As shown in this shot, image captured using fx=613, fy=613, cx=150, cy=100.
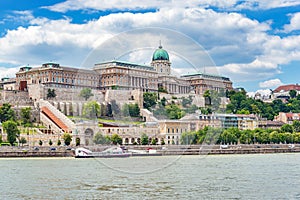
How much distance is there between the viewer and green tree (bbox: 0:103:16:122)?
155 feet

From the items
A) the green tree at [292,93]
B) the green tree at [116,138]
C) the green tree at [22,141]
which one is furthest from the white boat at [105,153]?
the green tree at [292,93]

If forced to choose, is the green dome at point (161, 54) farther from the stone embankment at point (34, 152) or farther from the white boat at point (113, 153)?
the stone embankment at point (34, 152)

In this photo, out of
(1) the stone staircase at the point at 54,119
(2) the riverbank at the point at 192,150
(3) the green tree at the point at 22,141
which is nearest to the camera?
(2) the riverbank at the point at 192,150

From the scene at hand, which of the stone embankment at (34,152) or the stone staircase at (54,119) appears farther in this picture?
the stone staircase at (54,119)

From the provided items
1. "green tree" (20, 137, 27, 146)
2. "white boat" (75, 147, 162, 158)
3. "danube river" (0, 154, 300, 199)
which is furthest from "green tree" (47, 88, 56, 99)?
"danube river" (0, 154, 300, 199)

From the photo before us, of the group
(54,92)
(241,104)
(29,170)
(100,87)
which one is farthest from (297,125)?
(100,87)

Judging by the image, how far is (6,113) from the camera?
47.8 meters

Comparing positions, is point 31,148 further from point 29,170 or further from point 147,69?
point 147,69

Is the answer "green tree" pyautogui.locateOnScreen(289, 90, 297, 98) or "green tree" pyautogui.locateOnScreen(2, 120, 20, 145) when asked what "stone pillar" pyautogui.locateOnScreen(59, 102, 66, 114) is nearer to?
"green tree" pyautogui.locateOnScreen(2, 120, 20, 145)

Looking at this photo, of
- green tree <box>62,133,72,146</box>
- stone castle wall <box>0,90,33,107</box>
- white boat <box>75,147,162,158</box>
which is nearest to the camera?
white boat <box>75,147,162,158</box>

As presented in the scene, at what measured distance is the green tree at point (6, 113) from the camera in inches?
1866

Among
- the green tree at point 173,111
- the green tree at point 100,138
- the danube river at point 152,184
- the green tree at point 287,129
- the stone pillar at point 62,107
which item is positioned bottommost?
the danube river at point 152,184

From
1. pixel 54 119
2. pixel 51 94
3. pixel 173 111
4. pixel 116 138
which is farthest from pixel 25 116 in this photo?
pixel 173 111

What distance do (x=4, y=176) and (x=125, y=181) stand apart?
4880 mm
